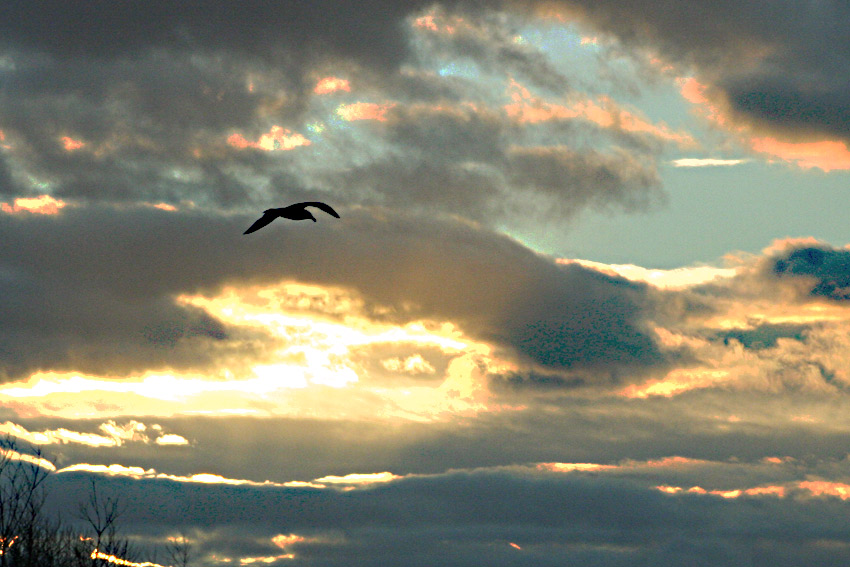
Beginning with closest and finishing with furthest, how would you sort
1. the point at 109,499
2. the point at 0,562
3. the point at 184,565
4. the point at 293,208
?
the point at 293,208
the point at 0,562
the point at 109,499
the point at 184,565

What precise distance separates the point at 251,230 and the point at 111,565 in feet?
130

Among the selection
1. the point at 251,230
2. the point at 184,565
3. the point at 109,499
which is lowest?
the point at 184,565

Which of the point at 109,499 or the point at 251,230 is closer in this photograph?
the point at 251,230

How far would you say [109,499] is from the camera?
63312mm

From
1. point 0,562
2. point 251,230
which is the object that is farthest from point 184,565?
point 251,230

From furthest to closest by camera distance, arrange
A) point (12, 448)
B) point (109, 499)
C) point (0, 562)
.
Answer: point (109, 499), point (0, 562), point (12, 448)

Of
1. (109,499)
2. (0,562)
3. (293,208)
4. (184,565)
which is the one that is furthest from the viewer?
(184,565)

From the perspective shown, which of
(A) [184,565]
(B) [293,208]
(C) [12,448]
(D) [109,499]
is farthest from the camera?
(A) [184,565]

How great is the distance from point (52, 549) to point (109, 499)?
1177cm

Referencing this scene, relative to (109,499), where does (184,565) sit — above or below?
below

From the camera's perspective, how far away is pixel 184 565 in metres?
69.9

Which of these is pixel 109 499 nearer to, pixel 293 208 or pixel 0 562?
pixel 0 562

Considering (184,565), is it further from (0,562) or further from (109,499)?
(0,562)

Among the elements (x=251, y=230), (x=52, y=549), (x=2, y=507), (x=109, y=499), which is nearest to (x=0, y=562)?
(x=2, y=507)
